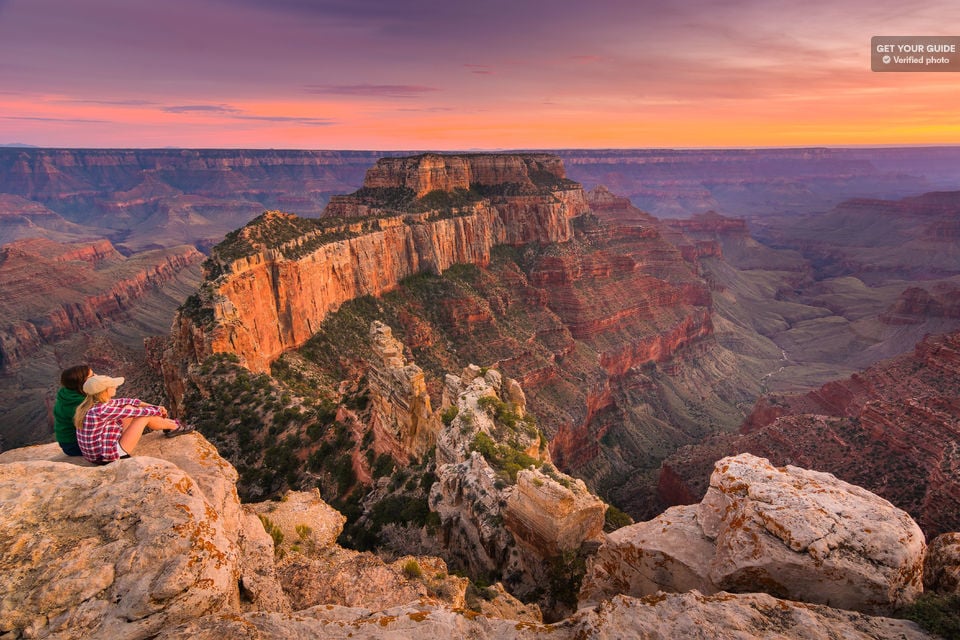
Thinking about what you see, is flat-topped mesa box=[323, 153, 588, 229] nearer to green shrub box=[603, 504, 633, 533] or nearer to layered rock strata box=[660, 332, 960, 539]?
layered rock strata box=[660, 332, 960, 539]

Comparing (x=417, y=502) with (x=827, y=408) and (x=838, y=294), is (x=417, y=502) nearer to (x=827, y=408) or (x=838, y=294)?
(x=827, y=408)

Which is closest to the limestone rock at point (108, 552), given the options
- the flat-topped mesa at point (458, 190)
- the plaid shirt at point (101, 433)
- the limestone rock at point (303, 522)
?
the plaid shirt at point (101, 433)

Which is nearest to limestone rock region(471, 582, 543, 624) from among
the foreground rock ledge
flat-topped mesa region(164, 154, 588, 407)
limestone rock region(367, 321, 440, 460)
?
the foreground rock ledge

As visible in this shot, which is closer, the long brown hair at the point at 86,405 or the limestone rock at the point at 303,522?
the long brown hair at the point at 86,405

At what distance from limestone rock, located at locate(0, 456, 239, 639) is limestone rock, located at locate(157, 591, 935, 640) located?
2.25ft

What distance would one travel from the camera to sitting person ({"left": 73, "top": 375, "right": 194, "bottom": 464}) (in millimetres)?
11156

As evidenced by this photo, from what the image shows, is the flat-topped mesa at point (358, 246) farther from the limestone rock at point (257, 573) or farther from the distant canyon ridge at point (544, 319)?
the limestone rock at point (257, 573)

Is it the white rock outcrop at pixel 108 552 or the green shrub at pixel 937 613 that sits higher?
the white rock outcrop at pixel 108 552

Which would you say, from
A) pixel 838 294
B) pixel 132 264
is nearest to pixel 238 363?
pixel 132 264

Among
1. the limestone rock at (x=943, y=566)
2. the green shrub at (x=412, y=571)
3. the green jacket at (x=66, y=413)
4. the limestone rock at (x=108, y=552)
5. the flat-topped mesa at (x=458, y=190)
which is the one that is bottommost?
the green shrub at (x=412, y=571)

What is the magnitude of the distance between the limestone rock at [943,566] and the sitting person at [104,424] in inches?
736

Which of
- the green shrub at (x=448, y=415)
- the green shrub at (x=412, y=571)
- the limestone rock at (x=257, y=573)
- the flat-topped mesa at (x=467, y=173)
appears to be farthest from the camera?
the flat-topped mesa at (x=467, y=173)

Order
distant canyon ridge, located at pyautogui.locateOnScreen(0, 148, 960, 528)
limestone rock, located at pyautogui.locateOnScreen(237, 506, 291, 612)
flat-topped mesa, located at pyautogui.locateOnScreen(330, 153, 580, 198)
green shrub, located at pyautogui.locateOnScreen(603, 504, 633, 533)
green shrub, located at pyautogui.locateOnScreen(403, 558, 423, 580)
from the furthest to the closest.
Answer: flat-topped mesa, located at pyautogui.locateOnScreen(330, 153, 580, 198) → distant canyon ridge, located at pyautogui.locateOnScreen(0, 148, 960, 528) → green shrub, located at pyautogui.locateOnScreen(603, 504, 633, 533) → green shrub, located at pyautogui.locateOnScreen(403, 558, 423, 580) → limestone rock, located at pyautogui.locateOnScreen(237, 506, 291, 612)

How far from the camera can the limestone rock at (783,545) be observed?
10367 millimetres
